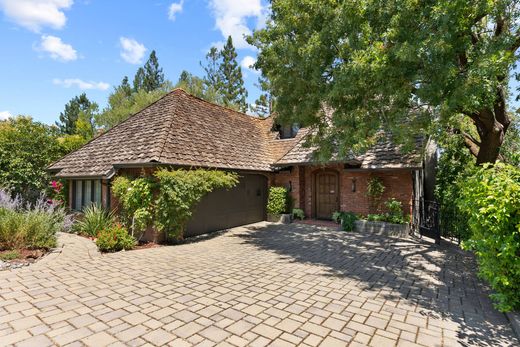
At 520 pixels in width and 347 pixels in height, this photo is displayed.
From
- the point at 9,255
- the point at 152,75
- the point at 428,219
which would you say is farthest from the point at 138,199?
the point at 152,75

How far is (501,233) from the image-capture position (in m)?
4.06

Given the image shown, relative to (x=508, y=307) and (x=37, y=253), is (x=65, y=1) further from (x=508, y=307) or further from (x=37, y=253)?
(x=508, y=307)

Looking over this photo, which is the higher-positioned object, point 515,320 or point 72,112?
point 72,112

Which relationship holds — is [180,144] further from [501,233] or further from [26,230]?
[501,233]

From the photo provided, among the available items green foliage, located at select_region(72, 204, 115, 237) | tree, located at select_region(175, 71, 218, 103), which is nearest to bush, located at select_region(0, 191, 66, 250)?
green foliage, located at select_region(72, 204, 115, 237)

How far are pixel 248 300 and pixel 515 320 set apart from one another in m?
3.98

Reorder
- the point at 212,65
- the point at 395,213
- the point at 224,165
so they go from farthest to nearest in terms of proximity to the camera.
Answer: the point at 212,65 < the point at 224,165 < the point at 395,213

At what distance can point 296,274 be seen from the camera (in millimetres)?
6297

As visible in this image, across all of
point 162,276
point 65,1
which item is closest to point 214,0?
point 65,1

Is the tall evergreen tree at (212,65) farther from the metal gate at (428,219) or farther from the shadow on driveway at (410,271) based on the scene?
the metal gate at (428,219)

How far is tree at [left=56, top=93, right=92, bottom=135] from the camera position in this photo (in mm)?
37125

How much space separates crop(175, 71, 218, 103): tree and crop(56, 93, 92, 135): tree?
558 inches

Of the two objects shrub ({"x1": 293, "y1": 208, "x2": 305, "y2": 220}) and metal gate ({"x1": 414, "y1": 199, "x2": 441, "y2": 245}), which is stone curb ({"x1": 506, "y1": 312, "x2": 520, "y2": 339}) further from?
shrub ({"x1": 293, "y1": 208, "x2": 305, "y2": 220})

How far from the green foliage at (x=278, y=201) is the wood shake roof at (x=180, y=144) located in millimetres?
1228
